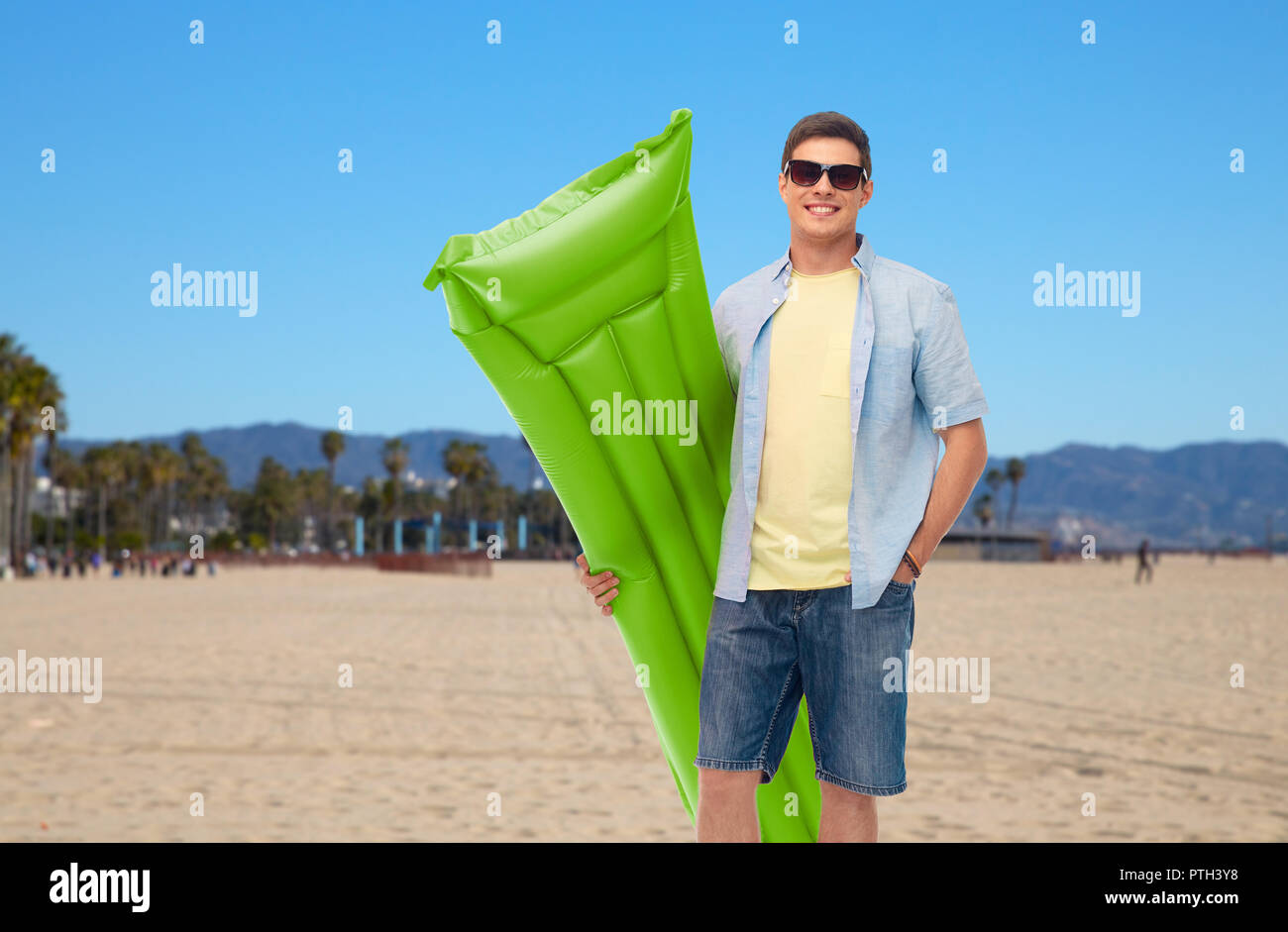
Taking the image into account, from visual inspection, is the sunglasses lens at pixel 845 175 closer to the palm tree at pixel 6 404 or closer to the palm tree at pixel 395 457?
the palm tree at pixel 6 404

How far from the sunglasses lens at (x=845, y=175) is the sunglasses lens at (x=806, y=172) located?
0.10 feet

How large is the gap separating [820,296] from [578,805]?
6.04 m

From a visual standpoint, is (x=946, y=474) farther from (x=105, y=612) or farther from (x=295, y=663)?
(x=105, y=612)

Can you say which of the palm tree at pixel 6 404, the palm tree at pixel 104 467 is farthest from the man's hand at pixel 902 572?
the palm tree at pixel 104 467

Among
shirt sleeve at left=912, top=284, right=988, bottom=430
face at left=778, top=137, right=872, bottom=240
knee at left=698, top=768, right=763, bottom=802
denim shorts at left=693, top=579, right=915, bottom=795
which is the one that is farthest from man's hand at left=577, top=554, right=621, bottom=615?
face at left=778, top=137, right=872, bottom=240

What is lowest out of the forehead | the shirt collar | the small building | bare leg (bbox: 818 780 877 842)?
the small building

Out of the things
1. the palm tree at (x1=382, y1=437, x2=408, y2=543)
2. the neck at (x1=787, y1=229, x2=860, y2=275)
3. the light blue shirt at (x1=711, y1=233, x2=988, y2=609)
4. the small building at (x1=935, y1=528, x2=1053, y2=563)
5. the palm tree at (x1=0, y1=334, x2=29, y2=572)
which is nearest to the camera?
the light blue shirt at (x1=711, y1=233, x2=988, y2=609)

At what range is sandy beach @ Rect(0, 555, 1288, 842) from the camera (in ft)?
25.0

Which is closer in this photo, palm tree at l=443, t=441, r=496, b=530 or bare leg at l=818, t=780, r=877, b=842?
bare leg at l=818, t=780, r=877, b=842

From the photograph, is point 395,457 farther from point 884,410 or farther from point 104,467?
point 884,410

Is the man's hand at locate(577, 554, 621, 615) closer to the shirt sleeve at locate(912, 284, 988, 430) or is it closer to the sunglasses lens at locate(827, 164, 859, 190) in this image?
the shirt sleeve at locate(912, 284, 988, 430)

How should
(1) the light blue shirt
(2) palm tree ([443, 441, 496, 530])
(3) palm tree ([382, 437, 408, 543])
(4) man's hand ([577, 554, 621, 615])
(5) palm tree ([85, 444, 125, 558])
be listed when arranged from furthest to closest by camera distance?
Result: (3) palm tree ([382, 437, 408, 543]) → (2) palm tree ([443, 441, 496, 530]) → (5) palm tree ([85, 444, 125, 558]) → (4) man's hand ([577, 554, 621, 615]) → (1) the light blue shirt
